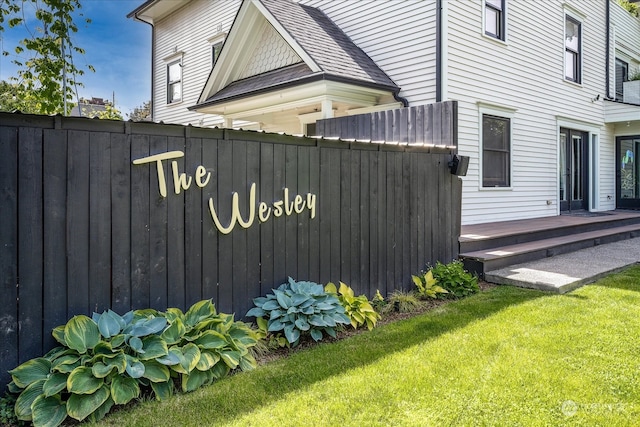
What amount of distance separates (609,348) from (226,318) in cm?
262

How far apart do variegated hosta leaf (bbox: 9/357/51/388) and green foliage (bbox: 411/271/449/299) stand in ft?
11.1

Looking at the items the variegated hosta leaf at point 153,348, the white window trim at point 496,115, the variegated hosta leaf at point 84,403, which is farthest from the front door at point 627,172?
the variegated hosta leaf at point 84,403

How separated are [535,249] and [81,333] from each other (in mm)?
5590

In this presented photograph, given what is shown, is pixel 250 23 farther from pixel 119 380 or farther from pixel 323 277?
pixel 119 380

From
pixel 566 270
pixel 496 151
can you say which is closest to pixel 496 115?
pixel 496 151

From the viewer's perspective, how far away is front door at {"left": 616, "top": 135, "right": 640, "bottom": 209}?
503 inches

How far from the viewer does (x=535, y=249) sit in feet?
20.2

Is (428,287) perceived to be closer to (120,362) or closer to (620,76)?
(120,362)

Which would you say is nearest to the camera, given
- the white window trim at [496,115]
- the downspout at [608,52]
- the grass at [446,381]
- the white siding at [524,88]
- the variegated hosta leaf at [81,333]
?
the grass at [446,381]

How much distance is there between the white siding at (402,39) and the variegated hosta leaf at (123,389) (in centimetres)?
653

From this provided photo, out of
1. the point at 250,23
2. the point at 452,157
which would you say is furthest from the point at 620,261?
the point at 250,23

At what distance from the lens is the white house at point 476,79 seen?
7.78 m

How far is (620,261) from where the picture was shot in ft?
20.1

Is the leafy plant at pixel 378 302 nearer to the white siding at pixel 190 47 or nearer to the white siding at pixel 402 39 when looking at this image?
the white siding at pixel 402 39
